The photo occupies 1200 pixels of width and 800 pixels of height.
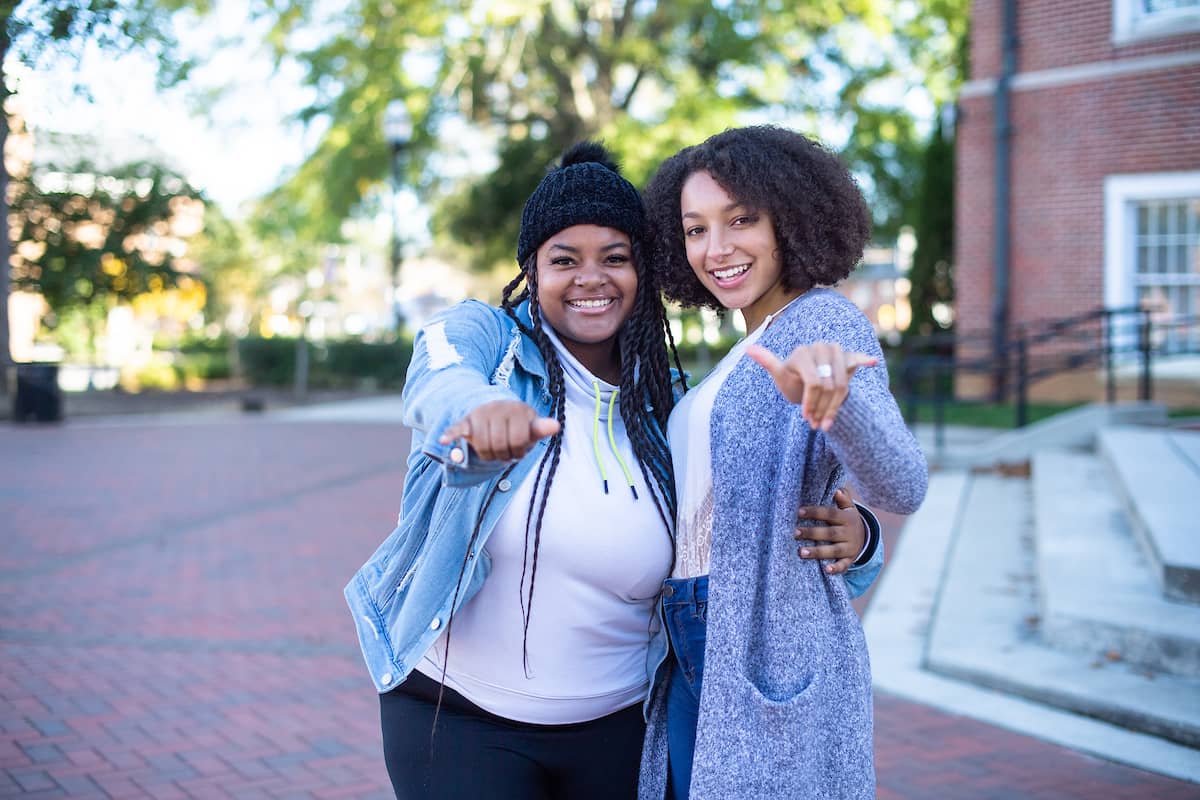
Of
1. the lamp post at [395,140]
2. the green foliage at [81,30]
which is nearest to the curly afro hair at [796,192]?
the green foliage at [81,30]

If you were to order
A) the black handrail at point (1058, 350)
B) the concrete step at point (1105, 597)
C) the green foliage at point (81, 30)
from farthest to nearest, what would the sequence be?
the black handrail at point (1058, 350), the concrete step at point (1105, 597), the green foliage at point (81, 30)

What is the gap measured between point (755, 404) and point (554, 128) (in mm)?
21391

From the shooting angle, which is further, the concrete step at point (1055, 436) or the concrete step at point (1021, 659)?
the concrete step at point (1055, 436)

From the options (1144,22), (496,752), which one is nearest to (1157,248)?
(1144,22)

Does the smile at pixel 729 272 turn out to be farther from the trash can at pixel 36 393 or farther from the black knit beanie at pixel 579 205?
the trash can at pixel 36 393

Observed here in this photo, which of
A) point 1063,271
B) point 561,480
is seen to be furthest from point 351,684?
point 1063,271

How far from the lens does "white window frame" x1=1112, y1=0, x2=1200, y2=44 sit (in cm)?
1256

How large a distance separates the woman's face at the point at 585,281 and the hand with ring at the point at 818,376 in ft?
1.97

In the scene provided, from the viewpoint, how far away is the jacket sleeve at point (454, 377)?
1.64m

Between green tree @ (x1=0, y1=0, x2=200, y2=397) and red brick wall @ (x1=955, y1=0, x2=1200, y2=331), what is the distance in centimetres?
1205

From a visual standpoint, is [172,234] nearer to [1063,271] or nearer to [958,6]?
[958,6]

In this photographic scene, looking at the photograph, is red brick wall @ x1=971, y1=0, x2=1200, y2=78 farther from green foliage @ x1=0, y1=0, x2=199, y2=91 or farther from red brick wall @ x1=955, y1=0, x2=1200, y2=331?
green foliage @ x1=0, y1=0, x2=199, y2=91

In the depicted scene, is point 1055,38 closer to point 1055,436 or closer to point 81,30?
point 1055,436

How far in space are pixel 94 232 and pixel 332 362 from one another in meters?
6.06
